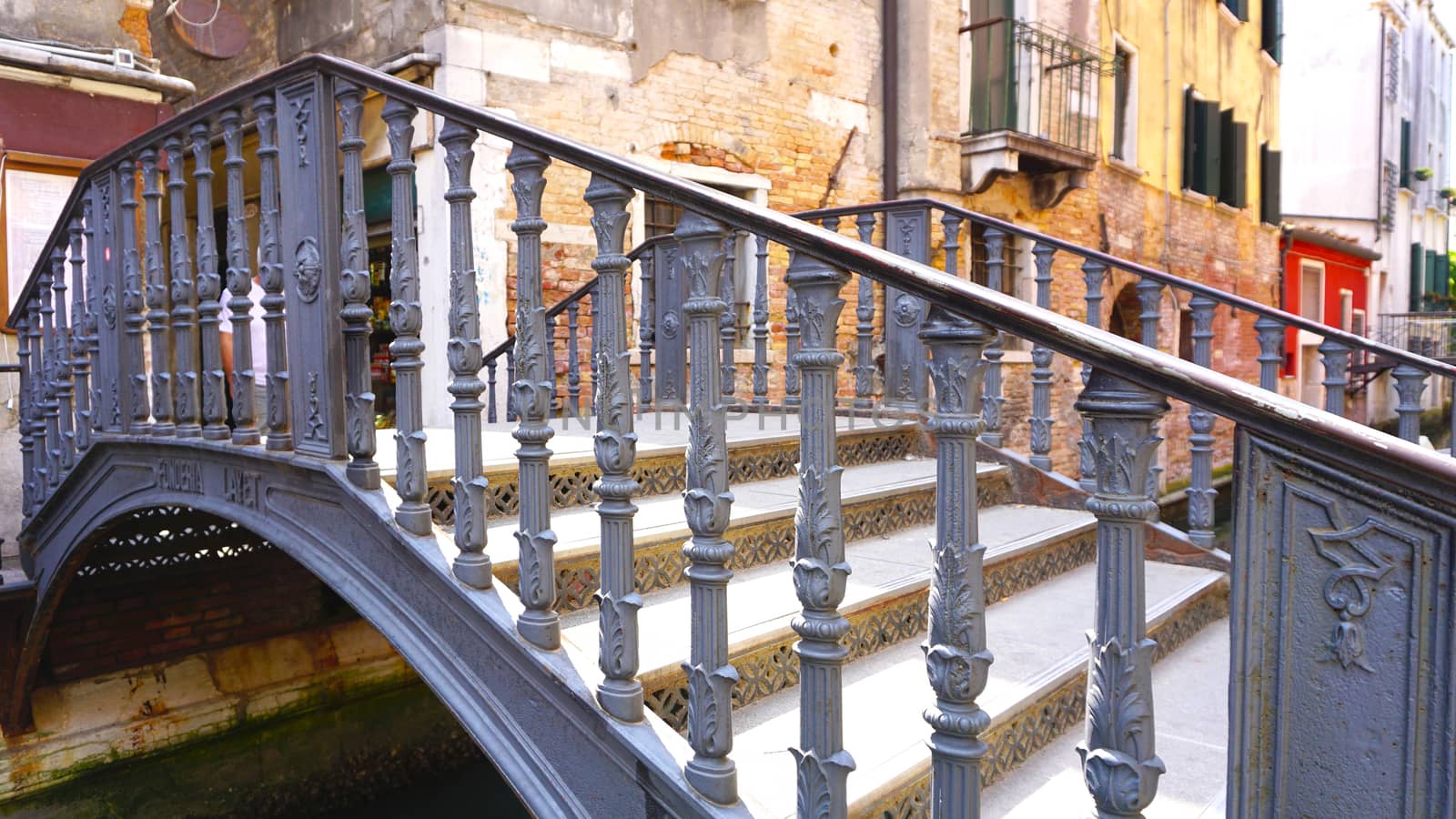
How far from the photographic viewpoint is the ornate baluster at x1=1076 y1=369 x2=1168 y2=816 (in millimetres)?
1154

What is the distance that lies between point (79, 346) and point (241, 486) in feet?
4.87

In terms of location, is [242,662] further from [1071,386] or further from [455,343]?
[1071,386]

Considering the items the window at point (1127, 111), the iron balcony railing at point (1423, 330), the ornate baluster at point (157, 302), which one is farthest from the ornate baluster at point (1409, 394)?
the iron balcony railing at point (1423, 330)

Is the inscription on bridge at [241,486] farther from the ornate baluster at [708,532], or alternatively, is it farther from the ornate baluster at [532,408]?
the ornate baluster at [708,532]

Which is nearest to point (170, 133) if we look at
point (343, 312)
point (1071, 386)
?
point (343, 312)

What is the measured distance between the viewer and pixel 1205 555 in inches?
148

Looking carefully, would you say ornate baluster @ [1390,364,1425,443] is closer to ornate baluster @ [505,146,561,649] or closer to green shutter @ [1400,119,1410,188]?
ornate baluster @ [505,146,561,649]

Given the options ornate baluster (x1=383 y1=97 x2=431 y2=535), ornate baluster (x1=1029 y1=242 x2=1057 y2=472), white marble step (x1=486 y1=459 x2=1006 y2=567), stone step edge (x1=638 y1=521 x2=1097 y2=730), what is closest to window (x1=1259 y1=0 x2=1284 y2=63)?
ornate baluster (x1=1029 y1=242 x2=1057 y2=472)

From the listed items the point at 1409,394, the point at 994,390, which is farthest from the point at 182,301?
the point at 1409,394

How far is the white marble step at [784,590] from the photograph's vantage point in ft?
7.27

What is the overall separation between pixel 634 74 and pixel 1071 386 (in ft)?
20.3

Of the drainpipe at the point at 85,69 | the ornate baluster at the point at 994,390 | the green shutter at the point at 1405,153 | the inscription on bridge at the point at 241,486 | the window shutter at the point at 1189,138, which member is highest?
the green shutter at the point at 1405,153

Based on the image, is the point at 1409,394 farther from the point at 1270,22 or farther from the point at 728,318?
the point at 1270,22

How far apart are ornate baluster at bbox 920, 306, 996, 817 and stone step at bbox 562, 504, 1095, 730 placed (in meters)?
0.82
